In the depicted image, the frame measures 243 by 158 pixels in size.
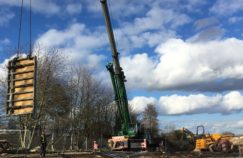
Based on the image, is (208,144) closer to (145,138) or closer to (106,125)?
(145,138)

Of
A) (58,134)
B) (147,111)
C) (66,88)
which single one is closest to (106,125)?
(66,88)

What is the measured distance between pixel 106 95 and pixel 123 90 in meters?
33.5

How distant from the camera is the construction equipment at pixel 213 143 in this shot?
42.3 metres

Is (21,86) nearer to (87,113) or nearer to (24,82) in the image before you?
(24,82)

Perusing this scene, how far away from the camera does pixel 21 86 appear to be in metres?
17.2

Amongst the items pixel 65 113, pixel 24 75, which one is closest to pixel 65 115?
pixel 65 113

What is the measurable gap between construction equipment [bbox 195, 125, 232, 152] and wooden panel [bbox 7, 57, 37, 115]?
28.2 meters

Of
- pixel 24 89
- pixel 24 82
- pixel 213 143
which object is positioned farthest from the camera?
pixel 213 143

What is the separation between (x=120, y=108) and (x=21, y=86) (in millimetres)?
28261

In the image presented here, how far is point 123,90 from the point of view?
4472 centimetres

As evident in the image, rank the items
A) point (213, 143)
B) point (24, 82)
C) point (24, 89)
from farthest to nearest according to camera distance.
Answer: point (213, 143) → point (24, 82) → point (24, 89)

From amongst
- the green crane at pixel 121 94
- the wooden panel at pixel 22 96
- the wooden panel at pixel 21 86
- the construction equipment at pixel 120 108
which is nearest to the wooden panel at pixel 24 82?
the wooden panel at pixel 21 86

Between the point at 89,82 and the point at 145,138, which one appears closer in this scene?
the point at 145,138

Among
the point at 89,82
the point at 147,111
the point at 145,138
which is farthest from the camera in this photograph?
the point at 147,111
